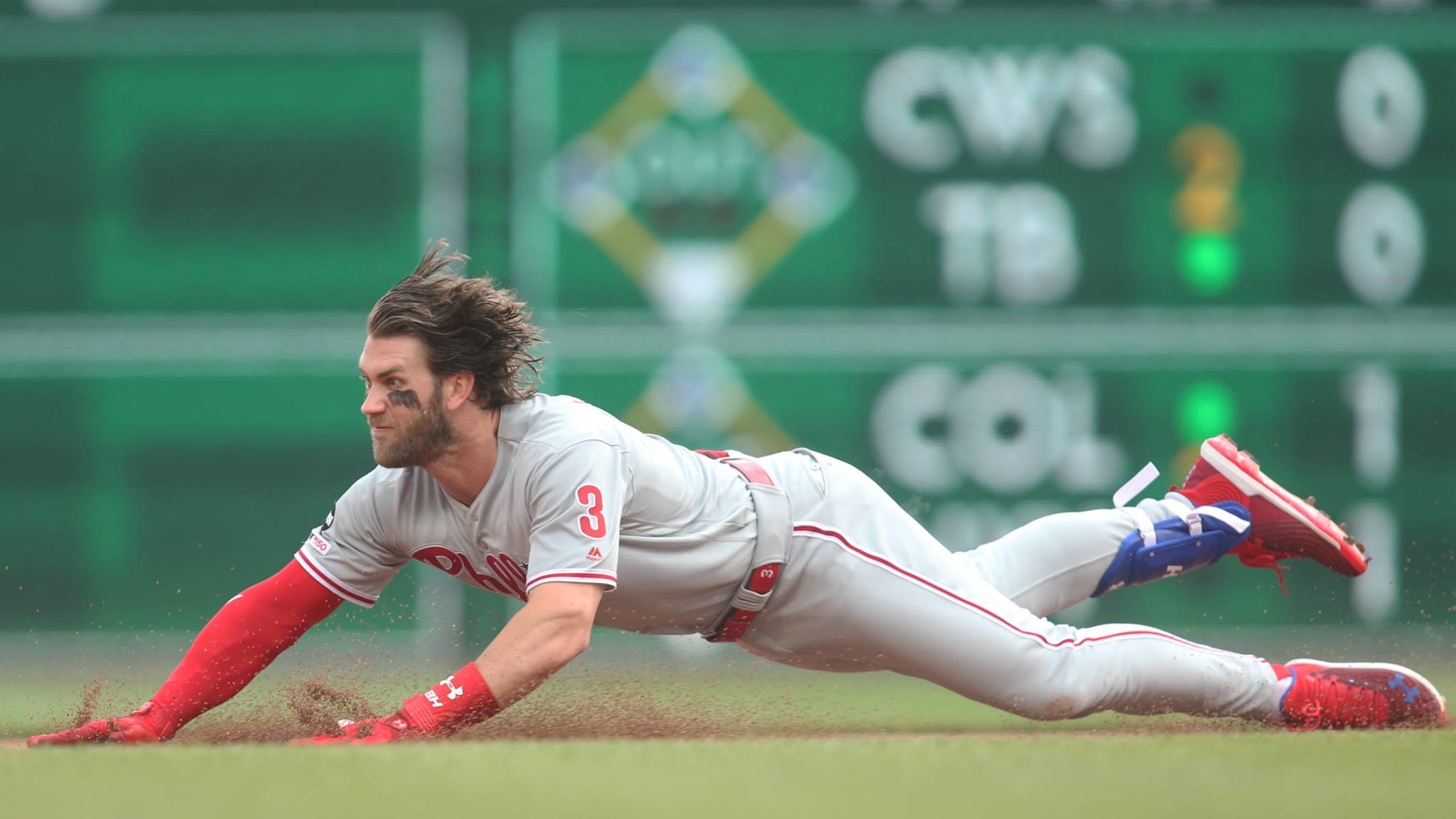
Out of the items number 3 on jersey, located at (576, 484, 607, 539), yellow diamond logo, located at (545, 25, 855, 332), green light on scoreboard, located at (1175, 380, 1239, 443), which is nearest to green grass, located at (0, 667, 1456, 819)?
number 3 on jersey, located at (576, 484, 607, 539)

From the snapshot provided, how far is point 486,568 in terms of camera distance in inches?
128

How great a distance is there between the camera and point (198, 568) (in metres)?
5.70

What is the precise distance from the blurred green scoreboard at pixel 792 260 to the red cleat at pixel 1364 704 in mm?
2301

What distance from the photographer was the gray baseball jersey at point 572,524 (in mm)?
2939

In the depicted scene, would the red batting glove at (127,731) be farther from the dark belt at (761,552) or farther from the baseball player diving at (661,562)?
the dark belt at (761,552)

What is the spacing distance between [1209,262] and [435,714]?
3.83m

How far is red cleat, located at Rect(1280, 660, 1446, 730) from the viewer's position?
10.8 feet

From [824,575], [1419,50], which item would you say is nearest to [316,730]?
[824,575]

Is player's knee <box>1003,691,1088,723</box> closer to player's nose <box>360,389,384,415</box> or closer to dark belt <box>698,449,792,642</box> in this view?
dark belt <box>698,449,792,642</box>

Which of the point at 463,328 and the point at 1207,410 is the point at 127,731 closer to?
the point at 463,328

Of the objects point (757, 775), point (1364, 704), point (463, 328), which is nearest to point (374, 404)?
point (463, 328)

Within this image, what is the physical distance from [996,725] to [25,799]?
231 centimetres

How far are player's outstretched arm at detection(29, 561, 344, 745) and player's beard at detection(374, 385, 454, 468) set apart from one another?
18.2 inches

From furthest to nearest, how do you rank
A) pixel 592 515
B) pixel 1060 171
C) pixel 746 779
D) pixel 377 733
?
pixel 1060 171 < pixel 592 515 < pixel 377 733 < pixel 746 779
